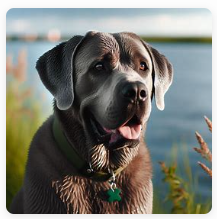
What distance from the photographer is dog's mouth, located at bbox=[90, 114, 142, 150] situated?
116 inches

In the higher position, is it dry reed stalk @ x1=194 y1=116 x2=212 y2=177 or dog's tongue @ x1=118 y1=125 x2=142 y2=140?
dog's tongue @ x1=118 y1=125 x2=142 y2=140

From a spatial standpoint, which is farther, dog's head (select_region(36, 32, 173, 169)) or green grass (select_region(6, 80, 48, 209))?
green grass (select_region(6, 80, 48, 209))

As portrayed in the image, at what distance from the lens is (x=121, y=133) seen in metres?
2.96

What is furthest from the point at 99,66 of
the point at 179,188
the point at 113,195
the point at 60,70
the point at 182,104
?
the point at 179,188

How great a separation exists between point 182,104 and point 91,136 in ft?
3.20

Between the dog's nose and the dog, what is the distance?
0.14 meters

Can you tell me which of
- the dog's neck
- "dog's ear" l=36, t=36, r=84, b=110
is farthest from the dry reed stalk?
"dog's ear" l=36, t=36, r=84, b=110

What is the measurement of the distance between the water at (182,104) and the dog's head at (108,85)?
0.49m

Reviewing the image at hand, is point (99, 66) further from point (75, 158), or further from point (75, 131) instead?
point (75, 158)

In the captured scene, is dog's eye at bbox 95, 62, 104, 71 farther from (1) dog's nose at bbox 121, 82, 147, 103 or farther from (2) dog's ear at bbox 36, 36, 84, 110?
(1) dog's nose at bbox 121, 82, 147, 103

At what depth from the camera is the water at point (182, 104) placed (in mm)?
3711
